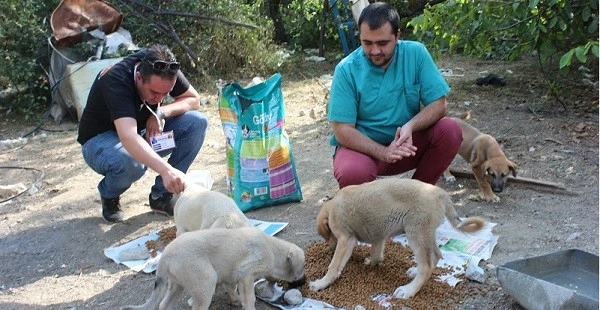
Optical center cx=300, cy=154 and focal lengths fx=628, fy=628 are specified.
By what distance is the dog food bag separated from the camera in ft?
16.3

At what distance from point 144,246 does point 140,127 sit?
0.99 metres

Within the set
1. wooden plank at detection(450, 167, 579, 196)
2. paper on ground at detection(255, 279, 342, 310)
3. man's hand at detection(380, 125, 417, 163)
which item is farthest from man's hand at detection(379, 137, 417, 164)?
wooden plank at detection(450, 167, 579, 196)

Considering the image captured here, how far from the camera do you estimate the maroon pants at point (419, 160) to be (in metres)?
4.31

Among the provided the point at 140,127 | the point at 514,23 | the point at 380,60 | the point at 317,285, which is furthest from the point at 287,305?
the point at 514,23

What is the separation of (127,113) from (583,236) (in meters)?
3.26

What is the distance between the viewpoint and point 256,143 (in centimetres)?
500

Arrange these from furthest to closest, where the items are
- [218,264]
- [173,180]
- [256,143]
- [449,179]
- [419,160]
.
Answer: [449,179] → [256,143] → [419,160] → [173,180] → [218,264]

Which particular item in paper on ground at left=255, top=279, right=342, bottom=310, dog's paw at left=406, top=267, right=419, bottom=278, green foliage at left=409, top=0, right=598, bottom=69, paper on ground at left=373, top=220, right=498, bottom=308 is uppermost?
green foliage at left=409, top=0, right=598, bottom=69

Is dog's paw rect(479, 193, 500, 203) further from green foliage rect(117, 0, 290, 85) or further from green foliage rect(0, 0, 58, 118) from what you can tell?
green foliage rect(0, 0, 58, 118)

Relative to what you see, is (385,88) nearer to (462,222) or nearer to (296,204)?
(462,222)

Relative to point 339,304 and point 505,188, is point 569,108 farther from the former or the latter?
point 339,304

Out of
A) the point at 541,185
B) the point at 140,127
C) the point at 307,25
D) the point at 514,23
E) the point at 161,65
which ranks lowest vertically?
the point at 541,185

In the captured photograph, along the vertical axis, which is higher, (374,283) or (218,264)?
(218,264)

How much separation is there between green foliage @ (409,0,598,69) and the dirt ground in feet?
2.82
